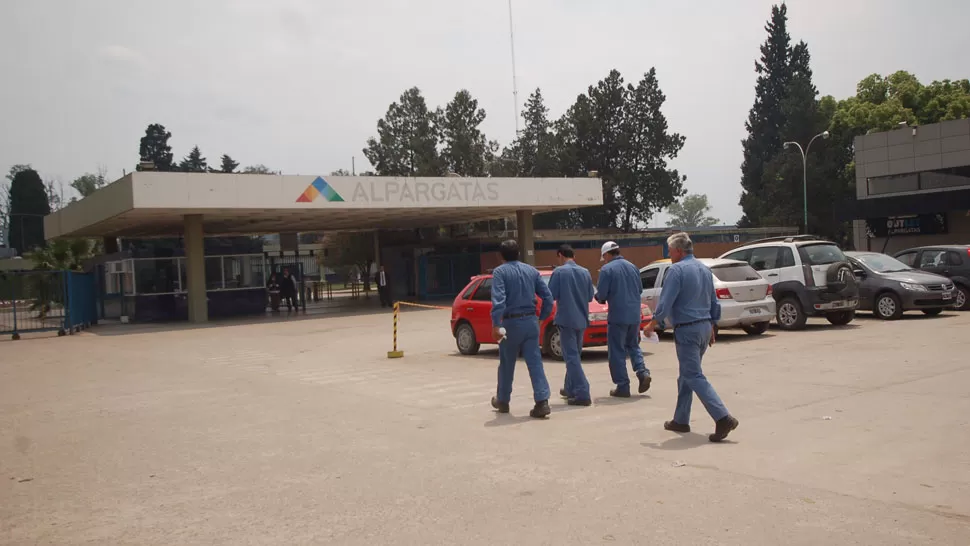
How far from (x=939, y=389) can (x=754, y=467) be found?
4.22 m

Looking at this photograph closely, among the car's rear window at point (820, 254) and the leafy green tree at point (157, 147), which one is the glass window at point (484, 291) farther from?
the leafy green tree at point (157, 147)

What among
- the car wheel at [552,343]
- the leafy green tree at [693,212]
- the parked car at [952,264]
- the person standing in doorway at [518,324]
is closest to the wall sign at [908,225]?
the parked car at [952,264]

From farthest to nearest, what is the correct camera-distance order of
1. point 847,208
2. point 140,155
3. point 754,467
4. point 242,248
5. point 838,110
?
point 140,155 → point 838,110 → point 847,208 → point 242,248 → point 754,467

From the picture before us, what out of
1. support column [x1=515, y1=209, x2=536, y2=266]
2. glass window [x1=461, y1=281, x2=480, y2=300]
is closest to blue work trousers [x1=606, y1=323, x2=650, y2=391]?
glass window [x1=461, y1=281, x2=480, y2=300]

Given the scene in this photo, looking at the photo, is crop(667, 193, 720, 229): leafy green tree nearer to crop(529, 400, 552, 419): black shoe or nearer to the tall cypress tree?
the tall cypress tree

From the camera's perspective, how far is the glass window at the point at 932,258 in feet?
66.0

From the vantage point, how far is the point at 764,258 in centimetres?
1750

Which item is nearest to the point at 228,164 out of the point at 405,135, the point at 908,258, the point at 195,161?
the point at 195,161

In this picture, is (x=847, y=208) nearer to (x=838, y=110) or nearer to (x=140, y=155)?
(x=838, y=110)

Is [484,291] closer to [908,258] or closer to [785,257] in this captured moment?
[785,257]

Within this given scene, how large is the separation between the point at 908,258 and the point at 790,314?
626 cm

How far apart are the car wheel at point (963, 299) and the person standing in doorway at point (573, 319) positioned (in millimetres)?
14195

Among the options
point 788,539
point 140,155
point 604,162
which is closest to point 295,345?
point 788,539

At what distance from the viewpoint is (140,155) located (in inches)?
3610
